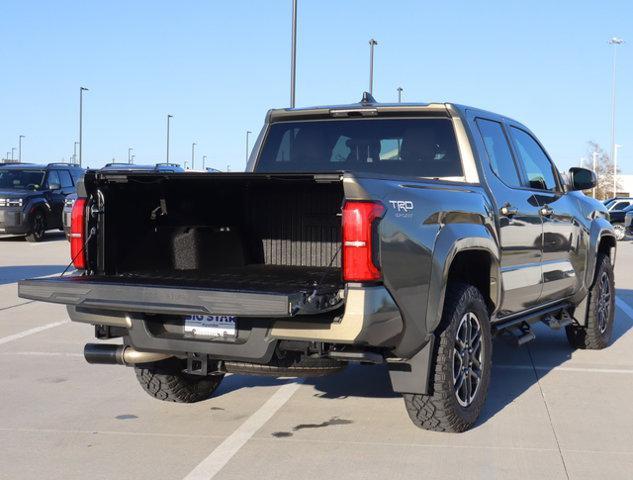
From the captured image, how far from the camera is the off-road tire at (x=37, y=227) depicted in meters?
23.0

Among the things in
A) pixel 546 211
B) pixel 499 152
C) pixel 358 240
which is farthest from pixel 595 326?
pixel 358 240

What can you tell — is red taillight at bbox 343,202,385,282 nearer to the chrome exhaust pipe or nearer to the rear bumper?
the rear bumper

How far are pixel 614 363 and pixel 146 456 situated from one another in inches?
181

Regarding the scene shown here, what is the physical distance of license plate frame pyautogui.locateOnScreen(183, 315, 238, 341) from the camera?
16.6 ft

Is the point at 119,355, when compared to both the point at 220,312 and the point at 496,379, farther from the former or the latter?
the point at 496,379

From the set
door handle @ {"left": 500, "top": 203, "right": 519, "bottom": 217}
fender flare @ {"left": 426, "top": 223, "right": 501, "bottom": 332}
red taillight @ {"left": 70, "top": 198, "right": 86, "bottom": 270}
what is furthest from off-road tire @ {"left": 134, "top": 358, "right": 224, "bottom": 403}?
door handle @ {"left": 500, "top": 203, "right": 519, "bottom": 217}

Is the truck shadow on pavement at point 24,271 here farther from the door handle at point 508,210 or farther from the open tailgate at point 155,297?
the door handle at point 508,210

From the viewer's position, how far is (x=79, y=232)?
564 cm

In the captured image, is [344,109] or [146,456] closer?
[146,456]

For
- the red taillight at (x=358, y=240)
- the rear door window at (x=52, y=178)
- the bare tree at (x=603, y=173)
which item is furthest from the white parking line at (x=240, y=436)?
the bare tree at (x=603, y=173)

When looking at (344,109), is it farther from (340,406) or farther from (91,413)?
(91,413)

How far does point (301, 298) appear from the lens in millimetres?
4582

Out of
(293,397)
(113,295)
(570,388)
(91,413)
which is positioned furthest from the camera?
(570,388)

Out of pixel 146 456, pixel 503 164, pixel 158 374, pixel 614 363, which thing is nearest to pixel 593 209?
pixel 614 363
